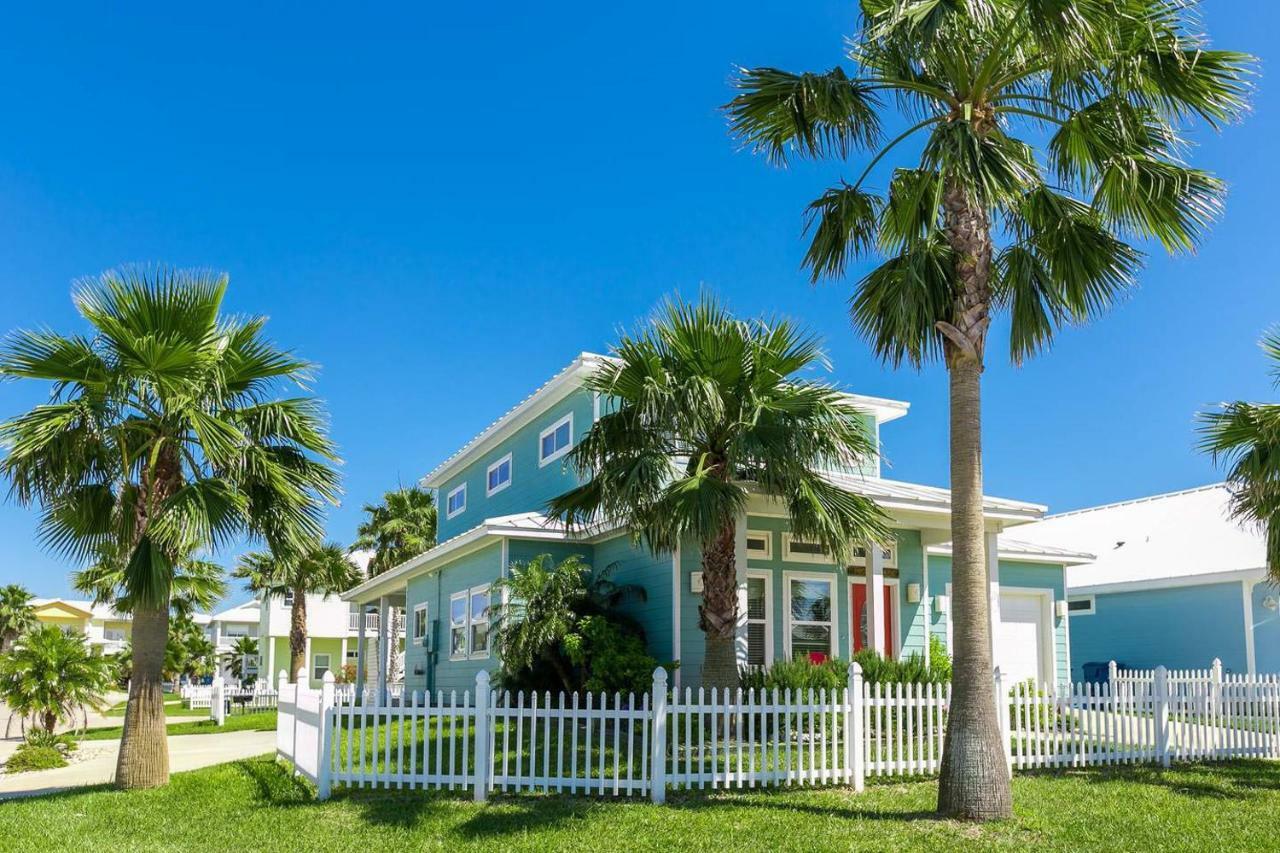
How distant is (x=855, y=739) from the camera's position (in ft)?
39.2

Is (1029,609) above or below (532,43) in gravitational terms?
below

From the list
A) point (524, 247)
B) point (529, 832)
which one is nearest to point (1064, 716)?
point (529, 832)

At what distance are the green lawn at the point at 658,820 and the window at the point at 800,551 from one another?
5773mm

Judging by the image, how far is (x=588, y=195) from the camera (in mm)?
24547

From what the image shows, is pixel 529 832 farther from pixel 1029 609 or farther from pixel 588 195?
pixel 588 195

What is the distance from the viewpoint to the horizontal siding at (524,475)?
20812 mm

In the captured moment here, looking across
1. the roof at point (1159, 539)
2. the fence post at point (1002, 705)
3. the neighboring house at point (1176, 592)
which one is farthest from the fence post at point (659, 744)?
the neighboring house at point (1176, 592)

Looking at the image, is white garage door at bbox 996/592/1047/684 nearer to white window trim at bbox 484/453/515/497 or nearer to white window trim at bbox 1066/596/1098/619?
white window trim at bbox 1066/596/1098/619

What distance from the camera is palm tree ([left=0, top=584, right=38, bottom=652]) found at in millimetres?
48116

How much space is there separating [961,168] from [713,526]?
4684 millimetres

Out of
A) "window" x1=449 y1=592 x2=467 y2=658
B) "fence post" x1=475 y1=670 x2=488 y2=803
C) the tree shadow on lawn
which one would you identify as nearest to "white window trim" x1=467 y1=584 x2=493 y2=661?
"window" x1=449 y1=592 x2=467 y2=658

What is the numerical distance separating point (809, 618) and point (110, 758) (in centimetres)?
1297

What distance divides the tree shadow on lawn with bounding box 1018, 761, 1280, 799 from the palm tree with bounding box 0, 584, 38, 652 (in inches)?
1856

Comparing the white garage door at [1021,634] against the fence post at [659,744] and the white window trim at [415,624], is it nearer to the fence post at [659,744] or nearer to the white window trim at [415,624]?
the fence post at [659,744]
